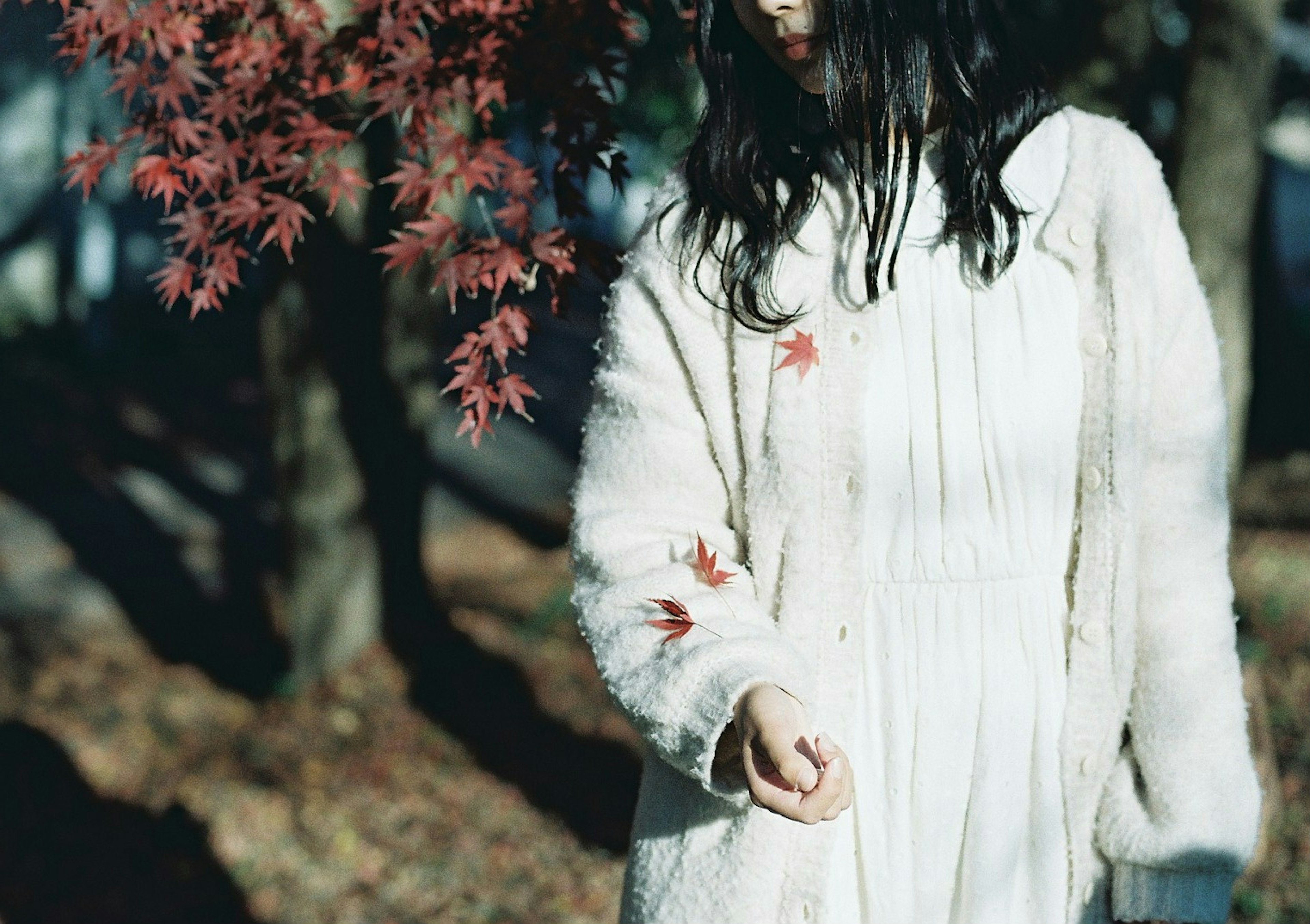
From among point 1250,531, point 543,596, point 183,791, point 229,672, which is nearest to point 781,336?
point 183,791

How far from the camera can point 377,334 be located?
15.8 feet

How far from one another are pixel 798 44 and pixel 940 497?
0.58m

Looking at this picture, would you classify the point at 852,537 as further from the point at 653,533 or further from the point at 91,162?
the point at 91,162

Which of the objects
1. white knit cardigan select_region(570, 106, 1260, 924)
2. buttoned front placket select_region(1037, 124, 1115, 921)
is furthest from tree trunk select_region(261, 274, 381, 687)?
buttoned front placket select_region(1037, 124, 1115, 921)

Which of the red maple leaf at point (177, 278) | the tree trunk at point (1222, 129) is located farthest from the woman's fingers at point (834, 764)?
the tree trunk at point (1222, 129)

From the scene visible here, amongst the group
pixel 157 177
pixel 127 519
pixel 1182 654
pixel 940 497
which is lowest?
pixel 1182 654

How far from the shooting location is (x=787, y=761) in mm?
1291

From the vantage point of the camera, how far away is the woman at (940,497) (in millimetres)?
1531

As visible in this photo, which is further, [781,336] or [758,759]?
[781,336]

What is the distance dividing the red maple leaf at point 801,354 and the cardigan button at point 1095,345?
1.10 feet

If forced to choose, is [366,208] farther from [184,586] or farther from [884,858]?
[884,858]

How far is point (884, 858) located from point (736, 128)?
0.95m

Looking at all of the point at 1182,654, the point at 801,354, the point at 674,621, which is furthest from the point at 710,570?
the point at 1182,654

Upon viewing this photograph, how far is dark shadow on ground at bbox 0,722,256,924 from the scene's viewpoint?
12.8ft
